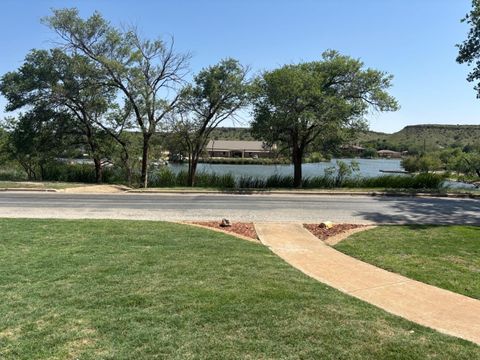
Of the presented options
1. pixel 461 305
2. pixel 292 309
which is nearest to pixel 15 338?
pixel 292 309

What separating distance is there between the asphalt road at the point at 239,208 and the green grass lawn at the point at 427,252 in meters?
2.06

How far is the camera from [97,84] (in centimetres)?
2631

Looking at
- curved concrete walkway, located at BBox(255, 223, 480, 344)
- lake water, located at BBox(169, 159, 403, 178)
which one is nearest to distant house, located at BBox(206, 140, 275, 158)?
lake water, located at BBox(169, 159, 403, 178)

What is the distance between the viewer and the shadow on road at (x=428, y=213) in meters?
13.5

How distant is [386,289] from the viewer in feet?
21.5

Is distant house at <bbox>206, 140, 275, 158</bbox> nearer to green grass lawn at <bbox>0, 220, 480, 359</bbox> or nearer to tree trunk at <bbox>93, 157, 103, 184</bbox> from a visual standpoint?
tree trunk at <bbox>93, 157, 103, 184</bbox>

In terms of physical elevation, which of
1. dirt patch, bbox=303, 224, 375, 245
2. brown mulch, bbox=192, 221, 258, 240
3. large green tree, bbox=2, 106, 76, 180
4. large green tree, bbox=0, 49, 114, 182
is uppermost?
large green tree, bbox=0, 49, 114, 182

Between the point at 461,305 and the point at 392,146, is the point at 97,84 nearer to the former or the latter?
the point at 461,305

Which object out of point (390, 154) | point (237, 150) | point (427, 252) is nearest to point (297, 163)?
point (427, 252)

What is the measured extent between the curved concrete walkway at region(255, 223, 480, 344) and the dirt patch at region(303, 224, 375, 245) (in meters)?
0.54

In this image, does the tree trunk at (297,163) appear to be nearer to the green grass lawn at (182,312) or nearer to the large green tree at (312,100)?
the large green tree at (312,100)

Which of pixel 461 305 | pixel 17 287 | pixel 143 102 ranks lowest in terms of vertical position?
pixel 461 305

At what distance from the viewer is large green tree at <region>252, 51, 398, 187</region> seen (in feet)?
77.2

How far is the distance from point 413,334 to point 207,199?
14737mm
